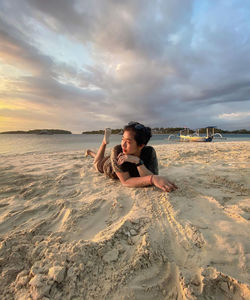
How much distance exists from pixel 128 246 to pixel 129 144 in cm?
165

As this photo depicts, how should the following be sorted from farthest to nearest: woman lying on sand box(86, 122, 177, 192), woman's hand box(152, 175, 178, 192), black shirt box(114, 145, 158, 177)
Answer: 1. black shirt box(114, 145, 158, 177)
2. woman lying on sand box(86, 122, 177, 192)
3. woman's hand box(152, 175, 178, 192)

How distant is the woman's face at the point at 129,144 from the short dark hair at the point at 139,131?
0.19 ft

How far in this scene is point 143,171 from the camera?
2.81m

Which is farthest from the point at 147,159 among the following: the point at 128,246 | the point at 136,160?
the point at 128,246

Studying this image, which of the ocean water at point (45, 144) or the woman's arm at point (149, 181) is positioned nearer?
the woman's arm at point (149, 181)

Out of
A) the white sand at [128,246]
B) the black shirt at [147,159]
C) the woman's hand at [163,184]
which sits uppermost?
the black shirt at [147,159]

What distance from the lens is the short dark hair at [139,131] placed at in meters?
2.71

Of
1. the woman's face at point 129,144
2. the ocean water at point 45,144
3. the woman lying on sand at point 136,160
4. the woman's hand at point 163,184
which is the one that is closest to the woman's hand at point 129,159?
the woman lying on sand at point 136,160

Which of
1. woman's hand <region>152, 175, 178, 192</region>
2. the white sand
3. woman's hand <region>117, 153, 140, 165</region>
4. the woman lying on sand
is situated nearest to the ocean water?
the woman lying on sand

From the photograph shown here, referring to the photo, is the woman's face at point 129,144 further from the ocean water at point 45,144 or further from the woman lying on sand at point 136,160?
the ocean water at point 45,144

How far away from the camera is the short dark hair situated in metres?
2.71

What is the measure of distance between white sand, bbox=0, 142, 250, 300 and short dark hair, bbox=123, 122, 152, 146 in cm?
91

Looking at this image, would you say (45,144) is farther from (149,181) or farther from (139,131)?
(149,181)

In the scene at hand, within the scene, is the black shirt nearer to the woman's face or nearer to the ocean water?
the woman's face
